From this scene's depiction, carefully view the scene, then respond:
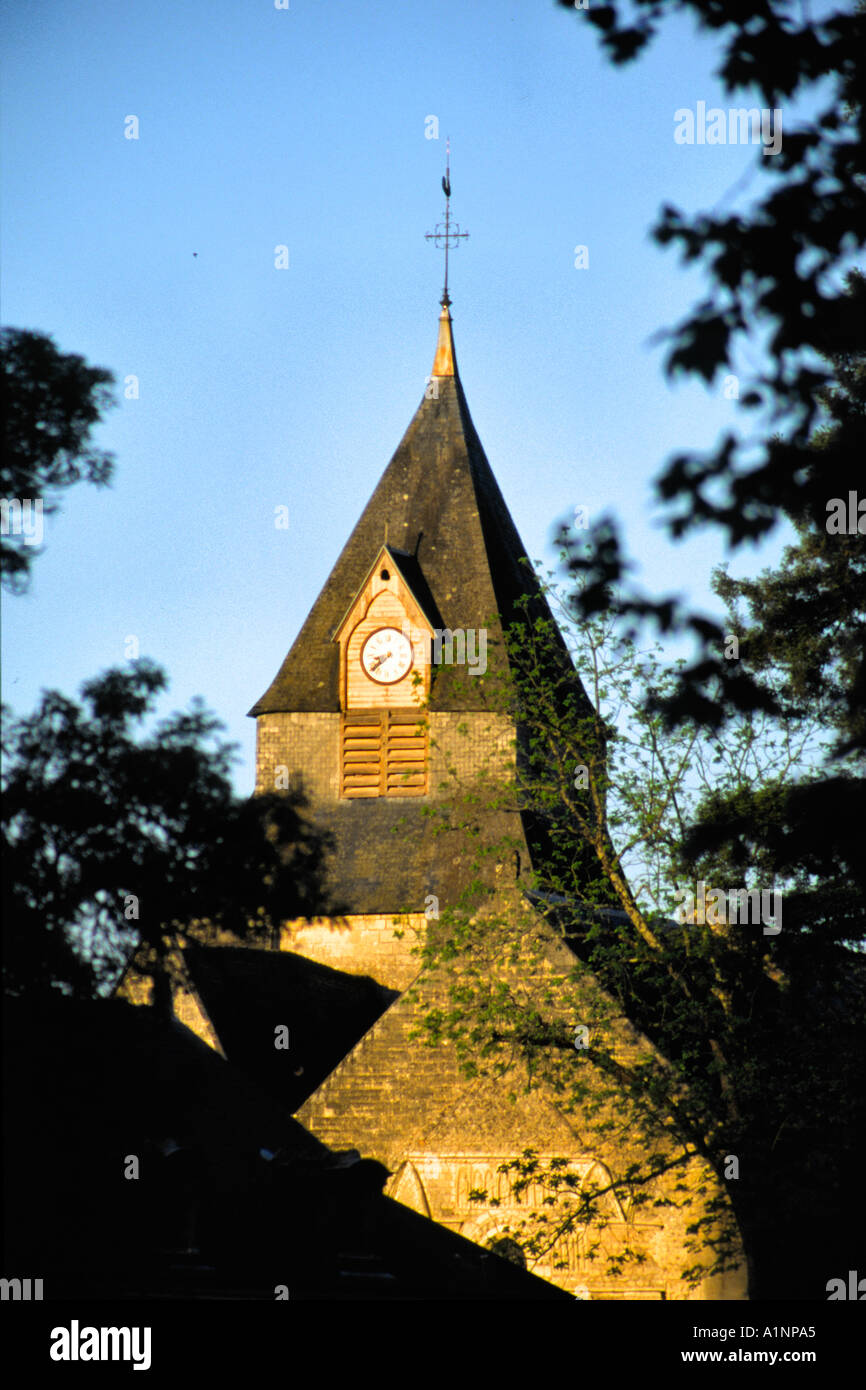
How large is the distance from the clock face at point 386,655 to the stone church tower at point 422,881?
0.12ft

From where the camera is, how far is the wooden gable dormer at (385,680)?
101 feet

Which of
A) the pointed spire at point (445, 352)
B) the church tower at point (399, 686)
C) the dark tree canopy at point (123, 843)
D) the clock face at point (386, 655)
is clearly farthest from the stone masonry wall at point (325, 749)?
the dark tree canopy at point (123, 843)

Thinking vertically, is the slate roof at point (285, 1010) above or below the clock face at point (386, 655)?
below

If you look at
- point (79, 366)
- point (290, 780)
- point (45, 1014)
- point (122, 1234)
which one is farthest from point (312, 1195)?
point (79, 366)

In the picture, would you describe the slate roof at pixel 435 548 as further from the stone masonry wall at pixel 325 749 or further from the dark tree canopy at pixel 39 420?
the dark tree canopy at pixel 39 420

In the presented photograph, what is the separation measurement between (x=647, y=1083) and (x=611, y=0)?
522 inches

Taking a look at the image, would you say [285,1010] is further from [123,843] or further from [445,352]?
[123,843]

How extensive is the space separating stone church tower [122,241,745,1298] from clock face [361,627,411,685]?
0.12ft

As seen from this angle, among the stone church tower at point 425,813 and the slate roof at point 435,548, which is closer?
the stone church tower at point 425,813

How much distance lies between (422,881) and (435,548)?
616 centimetres

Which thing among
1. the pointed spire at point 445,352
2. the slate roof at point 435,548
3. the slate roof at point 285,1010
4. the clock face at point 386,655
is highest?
the pointed spire at point 445,352

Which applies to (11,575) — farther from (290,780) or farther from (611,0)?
(290,780)

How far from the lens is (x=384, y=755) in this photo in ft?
101

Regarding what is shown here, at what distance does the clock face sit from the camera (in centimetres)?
3117
